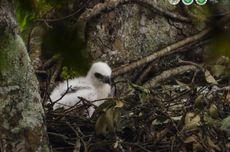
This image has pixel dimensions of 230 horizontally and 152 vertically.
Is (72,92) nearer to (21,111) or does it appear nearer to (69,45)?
(21,111)

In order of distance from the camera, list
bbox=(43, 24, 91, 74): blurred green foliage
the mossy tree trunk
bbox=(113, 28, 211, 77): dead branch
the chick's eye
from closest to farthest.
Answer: bbox=(43, 24, 91, 74): blurred green foliage → the mossy tree trunk → the chick's eye → bbox=(113, 28, 211, 77): dead branch

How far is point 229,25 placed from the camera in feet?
4.96

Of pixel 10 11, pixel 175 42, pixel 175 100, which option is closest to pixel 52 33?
pixel 10 11

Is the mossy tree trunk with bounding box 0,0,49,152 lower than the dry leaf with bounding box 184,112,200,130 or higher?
higher

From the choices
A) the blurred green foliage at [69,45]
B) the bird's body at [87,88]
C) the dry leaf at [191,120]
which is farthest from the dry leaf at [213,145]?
the blurred green foliage at [69,45]

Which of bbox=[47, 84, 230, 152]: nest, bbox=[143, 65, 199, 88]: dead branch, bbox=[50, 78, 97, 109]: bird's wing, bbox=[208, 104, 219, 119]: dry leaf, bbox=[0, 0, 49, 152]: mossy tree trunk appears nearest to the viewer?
bbox=[0, 0, 49, 152]: mossy tree trunk

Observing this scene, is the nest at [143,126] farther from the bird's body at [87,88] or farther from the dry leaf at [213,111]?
the bird's body at [87,88]

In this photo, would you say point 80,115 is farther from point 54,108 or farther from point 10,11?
point 10,11

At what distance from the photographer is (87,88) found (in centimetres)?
497

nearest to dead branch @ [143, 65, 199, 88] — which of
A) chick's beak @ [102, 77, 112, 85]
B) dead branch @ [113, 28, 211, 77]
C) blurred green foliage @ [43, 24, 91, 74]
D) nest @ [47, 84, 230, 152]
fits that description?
dead branch @ [113, 28, 211, 77]

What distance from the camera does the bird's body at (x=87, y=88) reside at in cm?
466

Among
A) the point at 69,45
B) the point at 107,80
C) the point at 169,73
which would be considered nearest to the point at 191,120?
the point at 107,80

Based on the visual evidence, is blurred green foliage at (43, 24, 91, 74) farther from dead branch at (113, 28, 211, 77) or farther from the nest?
dead branch at (113, 28, 211, 77)

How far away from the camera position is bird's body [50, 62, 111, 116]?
466cm
